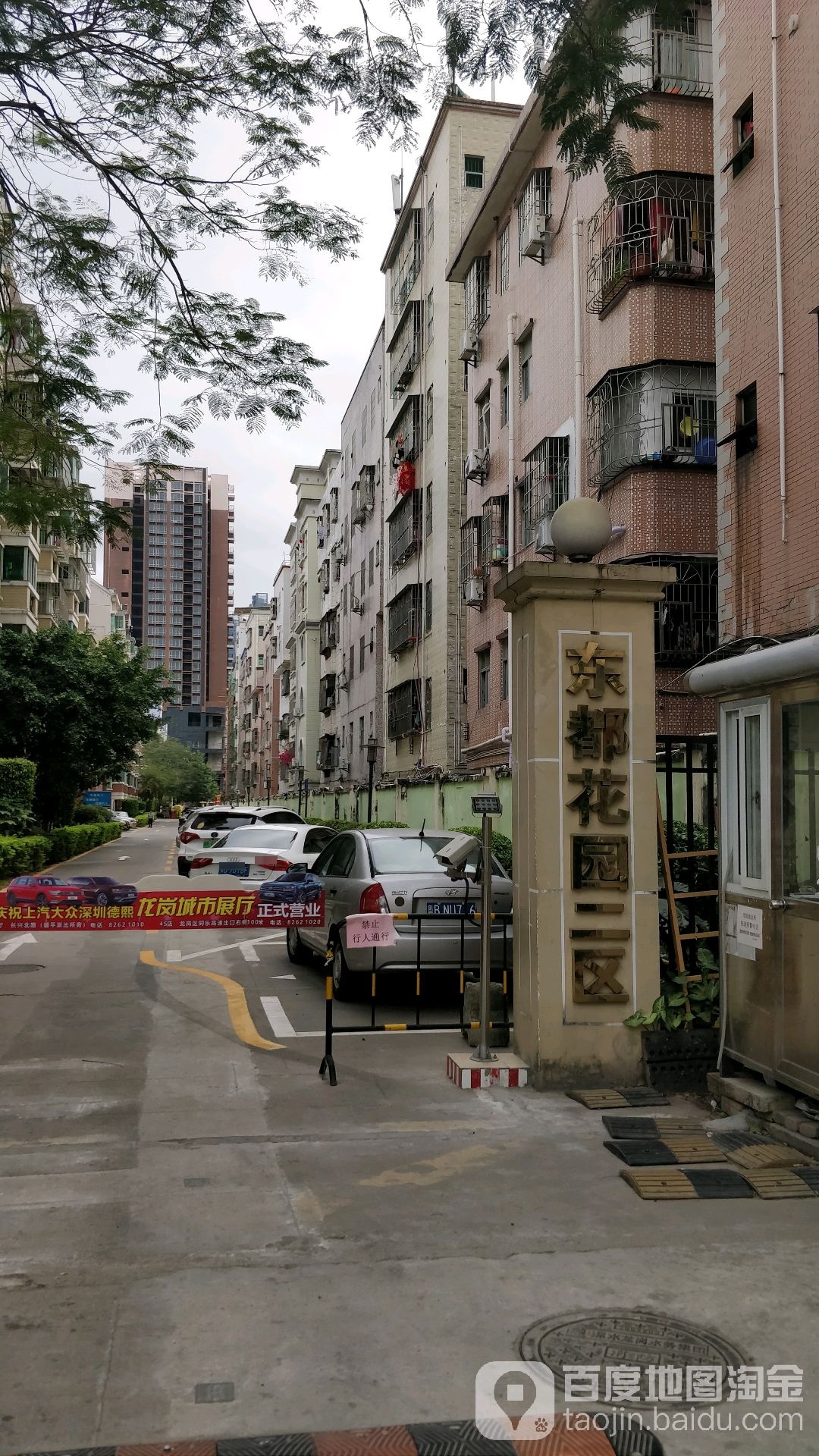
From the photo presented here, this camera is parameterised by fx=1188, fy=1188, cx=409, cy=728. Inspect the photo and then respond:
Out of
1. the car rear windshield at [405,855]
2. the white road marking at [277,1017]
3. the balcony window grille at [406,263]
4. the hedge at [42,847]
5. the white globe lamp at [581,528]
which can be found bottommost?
the white road marking at [277,1017]

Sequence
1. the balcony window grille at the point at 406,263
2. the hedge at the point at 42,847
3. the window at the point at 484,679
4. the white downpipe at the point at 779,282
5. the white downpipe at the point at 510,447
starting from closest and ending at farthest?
the white downpipe at the point at 779,282, the white downpipe at the point at 510,447, the hedge at the point at 42,847, the window at the point at 484,679, the balcony window grille at the point at 406,263

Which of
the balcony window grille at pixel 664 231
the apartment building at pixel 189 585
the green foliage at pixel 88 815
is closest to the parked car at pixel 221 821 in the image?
the balcony window grille at pixel 664 231

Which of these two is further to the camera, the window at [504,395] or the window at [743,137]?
the window at [504,395]

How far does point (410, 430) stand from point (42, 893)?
25094 mm

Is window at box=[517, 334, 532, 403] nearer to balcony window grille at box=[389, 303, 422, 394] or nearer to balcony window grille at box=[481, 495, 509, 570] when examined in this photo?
balcony window grille at box=[481, 495, 509, 570]

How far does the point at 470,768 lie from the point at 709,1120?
20.3 meters

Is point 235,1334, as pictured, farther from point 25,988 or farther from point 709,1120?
point 25,988

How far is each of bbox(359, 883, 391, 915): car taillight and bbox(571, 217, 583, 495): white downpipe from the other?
1102 cm

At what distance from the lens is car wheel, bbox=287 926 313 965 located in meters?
13.6

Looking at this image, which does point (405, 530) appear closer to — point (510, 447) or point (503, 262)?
point (503, 262)

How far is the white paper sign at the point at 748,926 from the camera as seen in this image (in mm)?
6930

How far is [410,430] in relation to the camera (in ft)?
111

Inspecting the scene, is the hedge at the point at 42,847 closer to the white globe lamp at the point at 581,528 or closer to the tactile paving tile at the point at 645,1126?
the white globe lamp at the point at 581,528

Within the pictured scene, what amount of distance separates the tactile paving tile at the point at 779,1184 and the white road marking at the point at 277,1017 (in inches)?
180
